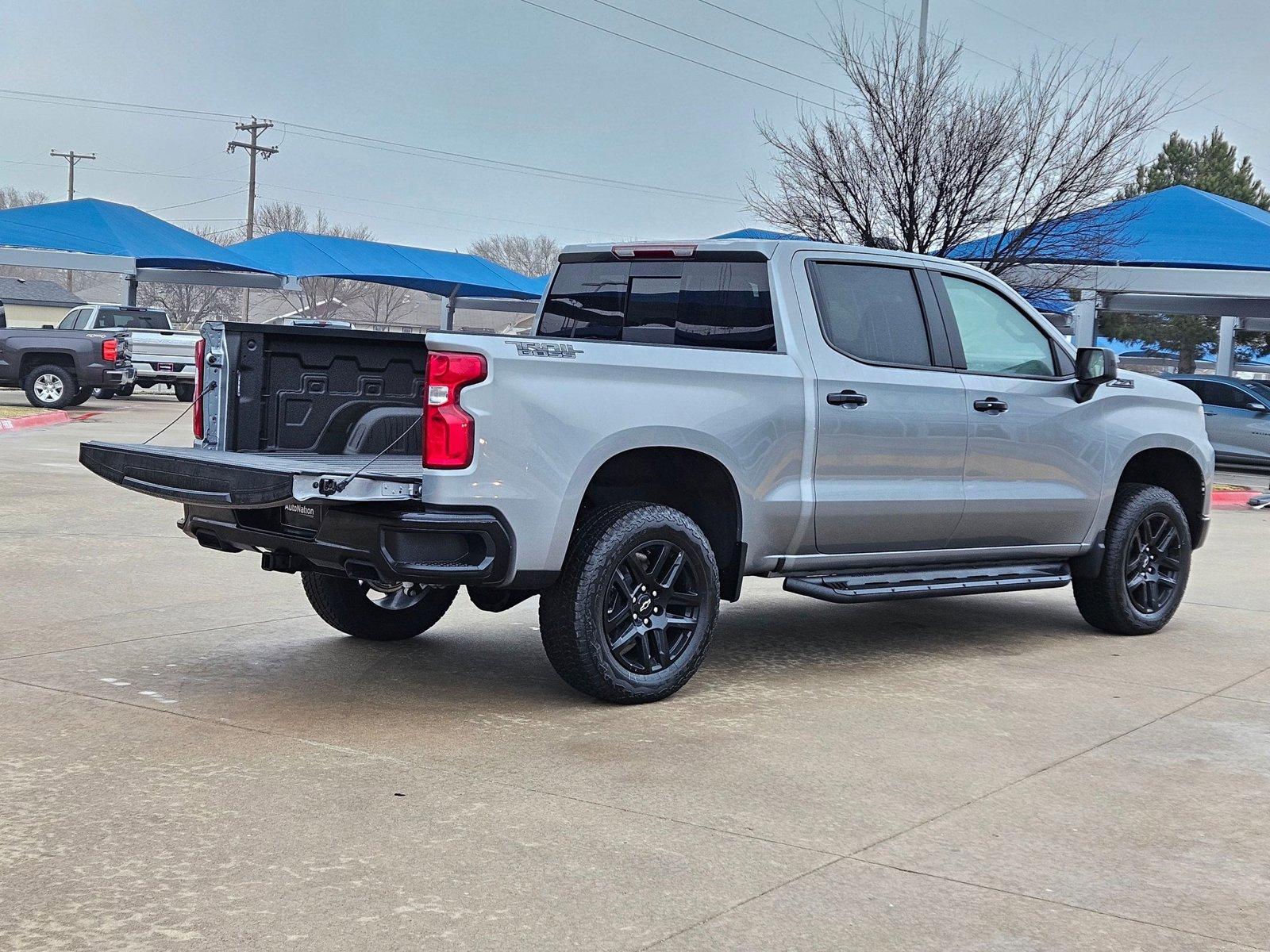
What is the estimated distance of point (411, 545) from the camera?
18.2 ft

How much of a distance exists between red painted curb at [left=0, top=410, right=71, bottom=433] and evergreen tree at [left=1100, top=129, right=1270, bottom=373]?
41.0 m

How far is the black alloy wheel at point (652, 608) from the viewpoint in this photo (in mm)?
6164

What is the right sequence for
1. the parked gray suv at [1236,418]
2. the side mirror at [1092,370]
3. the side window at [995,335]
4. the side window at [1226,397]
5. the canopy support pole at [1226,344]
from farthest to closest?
the canopy support pole at [1226,344]
the side window at [1226,397]
the parked gray suv at [1236,418]
the side mirror at [1092,370]
the side window at [995,335]

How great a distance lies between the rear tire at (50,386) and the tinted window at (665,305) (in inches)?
815

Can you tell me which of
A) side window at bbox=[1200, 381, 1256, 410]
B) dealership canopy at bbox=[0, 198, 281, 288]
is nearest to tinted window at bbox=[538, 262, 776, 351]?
side window at bbox=[1200, 381, 1256, 410]

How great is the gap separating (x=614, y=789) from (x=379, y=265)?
40145mm

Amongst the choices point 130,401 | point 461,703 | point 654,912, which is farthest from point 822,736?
point 130,401

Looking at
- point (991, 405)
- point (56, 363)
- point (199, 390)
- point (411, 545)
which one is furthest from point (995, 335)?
point (56, 363)

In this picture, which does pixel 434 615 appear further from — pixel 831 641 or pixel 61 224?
pixel 61 224

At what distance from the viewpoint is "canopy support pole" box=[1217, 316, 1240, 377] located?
115 ft

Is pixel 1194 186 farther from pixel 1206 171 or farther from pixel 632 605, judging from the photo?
pixel 632 605

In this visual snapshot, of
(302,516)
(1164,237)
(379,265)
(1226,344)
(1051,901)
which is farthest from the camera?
(379,265)

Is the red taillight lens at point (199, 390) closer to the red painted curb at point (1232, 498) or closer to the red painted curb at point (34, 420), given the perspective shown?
the red painted curb at point (1232, 498)

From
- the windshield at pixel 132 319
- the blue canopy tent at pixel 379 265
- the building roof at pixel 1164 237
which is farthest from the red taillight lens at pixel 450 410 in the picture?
the blue canopy tent at pixel 379 265
